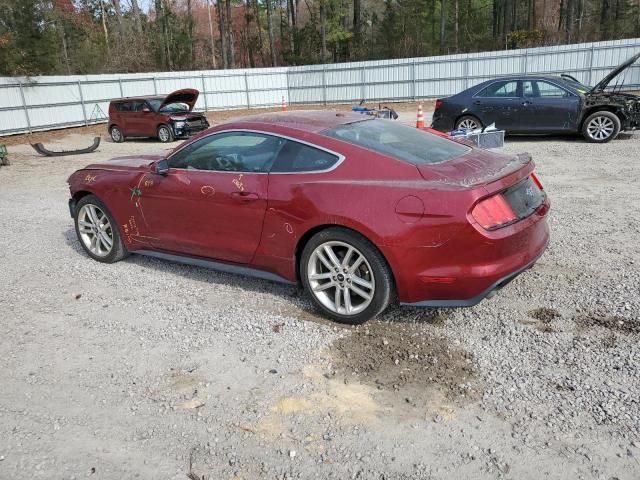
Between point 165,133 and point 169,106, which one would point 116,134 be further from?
point 169,106

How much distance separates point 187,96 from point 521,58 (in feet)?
57.0

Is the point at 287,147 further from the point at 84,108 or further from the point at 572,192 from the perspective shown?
the point at 84,108

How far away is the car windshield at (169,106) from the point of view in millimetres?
18188

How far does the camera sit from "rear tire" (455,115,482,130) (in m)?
13.2

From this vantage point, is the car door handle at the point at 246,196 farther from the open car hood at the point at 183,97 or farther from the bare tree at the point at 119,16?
the bare tree at the point at 119,16

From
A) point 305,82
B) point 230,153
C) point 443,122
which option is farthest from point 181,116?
point 230,153

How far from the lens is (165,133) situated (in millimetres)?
18250

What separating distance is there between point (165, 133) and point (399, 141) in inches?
601

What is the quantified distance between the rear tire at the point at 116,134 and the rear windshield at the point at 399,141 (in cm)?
1656

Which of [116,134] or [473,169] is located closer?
[473,169]

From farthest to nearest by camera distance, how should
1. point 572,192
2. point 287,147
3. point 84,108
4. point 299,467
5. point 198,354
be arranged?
1. point 84,108
2. point 572,192
3. point 287,147
4. point 198,354
5. point 299,467

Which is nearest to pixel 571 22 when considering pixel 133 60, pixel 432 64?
pixel 432 64

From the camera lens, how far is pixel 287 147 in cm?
433

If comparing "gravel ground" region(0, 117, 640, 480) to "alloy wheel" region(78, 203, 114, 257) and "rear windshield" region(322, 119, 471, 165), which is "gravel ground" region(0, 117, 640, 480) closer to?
"alloy wheel" region(78, 203, 114, 257)
